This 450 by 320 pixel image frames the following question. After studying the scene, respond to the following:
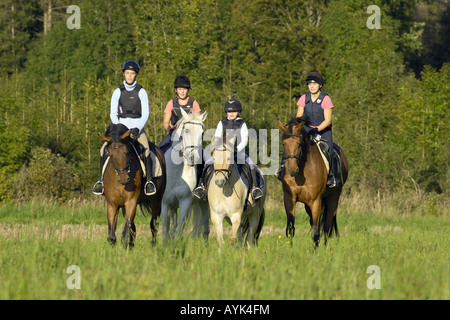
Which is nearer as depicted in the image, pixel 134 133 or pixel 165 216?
pixel 134 133

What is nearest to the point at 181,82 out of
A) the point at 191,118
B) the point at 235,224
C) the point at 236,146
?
the point at 191,118

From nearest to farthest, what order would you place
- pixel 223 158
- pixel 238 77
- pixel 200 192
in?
pixel 223 158
pixel 200 192
pixel 238 77

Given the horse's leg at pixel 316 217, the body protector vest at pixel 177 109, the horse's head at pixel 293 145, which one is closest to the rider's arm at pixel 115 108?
the body protector vest at pixel 177 109

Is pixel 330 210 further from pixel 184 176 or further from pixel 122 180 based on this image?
pixel 122 180

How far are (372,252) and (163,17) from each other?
3080 centimetres

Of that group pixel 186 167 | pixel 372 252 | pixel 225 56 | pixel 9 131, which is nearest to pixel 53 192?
pixel 9 131

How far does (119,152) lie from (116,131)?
1.14 feet

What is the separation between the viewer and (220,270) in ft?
31.1

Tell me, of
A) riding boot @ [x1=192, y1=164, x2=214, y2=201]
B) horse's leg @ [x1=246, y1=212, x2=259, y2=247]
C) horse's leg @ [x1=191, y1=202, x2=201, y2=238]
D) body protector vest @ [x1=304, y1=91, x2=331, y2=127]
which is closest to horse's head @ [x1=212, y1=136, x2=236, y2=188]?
riding boot @ [x1=192, y1=164, x2=214, y2=201]

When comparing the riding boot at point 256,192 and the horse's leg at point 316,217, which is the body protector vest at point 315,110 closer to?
the horse's leg at point 316,217

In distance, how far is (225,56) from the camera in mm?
49906

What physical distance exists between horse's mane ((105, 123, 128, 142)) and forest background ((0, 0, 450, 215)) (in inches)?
122

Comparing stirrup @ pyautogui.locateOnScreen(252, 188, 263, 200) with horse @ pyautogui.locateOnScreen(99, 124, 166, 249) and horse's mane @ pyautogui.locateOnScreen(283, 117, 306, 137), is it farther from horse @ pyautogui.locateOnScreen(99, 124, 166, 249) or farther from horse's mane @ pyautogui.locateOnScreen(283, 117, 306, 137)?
horse @ pyautogui.locateOnScreen(99, 124, 166, 249)

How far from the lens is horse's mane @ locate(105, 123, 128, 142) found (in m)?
11.8
